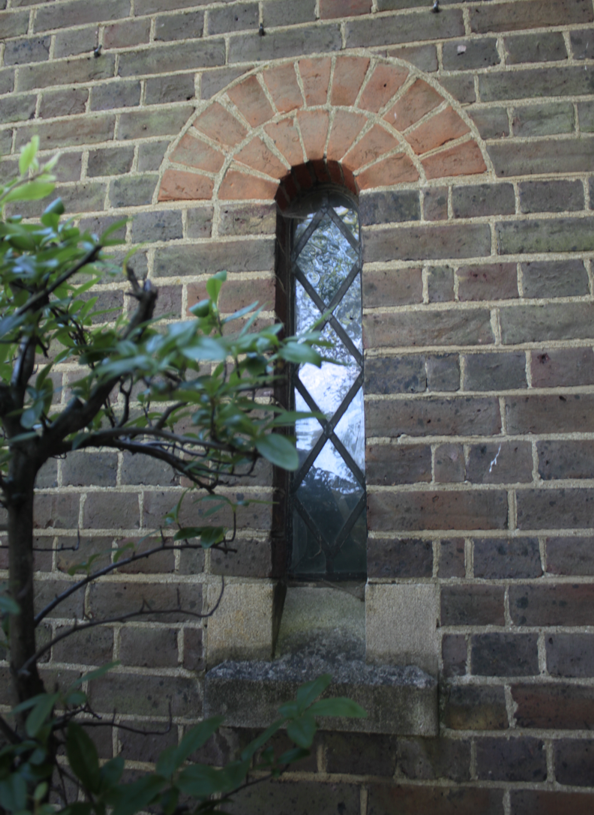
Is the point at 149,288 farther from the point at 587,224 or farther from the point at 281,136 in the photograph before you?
the point at 587,224

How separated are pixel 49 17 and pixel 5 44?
195mm

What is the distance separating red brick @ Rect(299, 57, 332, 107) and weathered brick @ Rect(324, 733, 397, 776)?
1.93 metres

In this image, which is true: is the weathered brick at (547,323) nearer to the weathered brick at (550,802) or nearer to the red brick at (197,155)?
the red brick at (197,155)

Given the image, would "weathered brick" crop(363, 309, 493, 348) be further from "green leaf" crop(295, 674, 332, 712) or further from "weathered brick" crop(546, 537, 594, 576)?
"green leaf" crop(295, 674, 332, 712)

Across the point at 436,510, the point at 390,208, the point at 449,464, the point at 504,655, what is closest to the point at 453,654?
the point at 504,655

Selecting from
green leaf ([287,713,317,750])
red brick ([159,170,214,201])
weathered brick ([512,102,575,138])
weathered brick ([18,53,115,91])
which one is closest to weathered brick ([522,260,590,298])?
weathered brick ([512,102,575,138])

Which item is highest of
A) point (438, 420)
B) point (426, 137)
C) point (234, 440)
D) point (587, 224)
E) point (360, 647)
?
point (426, 137)

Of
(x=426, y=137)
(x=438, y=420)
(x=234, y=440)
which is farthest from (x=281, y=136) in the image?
(x=234, y=440)

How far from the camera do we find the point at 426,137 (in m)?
1.74

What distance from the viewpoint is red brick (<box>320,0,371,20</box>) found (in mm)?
1863

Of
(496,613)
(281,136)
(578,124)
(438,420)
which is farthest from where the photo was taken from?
(281,136)

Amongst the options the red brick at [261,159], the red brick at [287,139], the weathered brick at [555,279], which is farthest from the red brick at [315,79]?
the weathered brick at [555,279]

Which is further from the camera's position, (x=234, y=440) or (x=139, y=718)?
(x=139, y=718)

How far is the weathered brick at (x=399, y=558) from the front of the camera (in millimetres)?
1543
